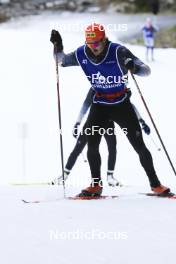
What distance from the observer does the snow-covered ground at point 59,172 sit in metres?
3.92

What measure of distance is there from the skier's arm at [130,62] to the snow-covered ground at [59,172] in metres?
1.16

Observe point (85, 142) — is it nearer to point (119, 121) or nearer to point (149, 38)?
point (119, 121)

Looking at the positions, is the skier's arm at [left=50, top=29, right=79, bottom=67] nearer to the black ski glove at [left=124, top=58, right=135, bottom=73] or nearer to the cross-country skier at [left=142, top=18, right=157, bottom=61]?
the black ski glove at [left=124, top=58, right=135, bottom=73]

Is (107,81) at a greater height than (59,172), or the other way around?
(107,81)

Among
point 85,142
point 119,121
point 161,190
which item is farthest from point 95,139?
point 85,142

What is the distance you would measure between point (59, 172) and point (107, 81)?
585 cm

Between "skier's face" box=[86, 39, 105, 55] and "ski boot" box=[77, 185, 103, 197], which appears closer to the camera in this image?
"skier's face" box=[86, 39, 105, 55]

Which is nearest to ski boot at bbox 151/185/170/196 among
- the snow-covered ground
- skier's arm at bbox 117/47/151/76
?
the snow-covered ground

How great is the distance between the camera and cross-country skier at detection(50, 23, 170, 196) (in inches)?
203

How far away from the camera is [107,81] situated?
5.26 meters

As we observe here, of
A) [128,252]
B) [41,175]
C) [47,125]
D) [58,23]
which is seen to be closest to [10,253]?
[128,252]

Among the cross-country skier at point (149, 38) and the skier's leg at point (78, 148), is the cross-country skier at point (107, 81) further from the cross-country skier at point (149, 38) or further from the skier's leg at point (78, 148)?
the cross-country skier at point (149, 38)

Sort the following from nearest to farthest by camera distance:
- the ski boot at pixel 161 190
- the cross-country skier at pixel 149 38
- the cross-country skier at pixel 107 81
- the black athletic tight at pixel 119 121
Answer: the cross-country skier at pixel 107 81, the black athletic tight at pixel 119 121, the ski boot at pixel 161 190, the cross-country skier at pixel 149 38

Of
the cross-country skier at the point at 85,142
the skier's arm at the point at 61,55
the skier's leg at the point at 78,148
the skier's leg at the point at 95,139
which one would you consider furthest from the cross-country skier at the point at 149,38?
the skier's leg at the point at 95,139
